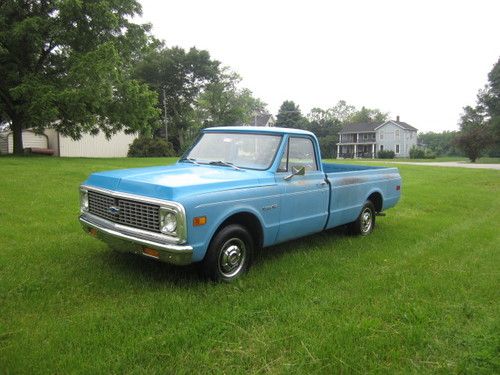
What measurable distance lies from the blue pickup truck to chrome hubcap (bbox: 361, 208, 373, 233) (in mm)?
617

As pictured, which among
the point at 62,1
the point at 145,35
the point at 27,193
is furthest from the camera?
the point at 145,35

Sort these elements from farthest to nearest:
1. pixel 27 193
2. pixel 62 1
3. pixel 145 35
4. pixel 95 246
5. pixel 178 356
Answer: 1. pixel 145 35
2. pixel 62 1
3. pixel 27 193
4. pixel 95 246
5. pixel 178 356

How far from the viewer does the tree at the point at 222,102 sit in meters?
54.8

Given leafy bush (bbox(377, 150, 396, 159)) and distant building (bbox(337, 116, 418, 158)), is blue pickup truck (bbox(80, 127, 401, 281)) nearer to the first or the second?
leafy bush (bbox(377, 150, 396, 159))

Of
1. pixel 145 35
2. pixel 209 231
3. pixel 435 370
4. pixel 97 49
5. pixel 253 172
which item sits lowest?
pixel 435 370

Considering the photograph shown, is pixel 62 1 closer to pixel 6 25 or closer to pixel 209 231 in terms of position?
pixel 6 25

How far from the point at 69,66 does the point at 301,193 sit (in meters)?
23.8

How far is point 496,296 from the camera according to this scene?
4.81 meters

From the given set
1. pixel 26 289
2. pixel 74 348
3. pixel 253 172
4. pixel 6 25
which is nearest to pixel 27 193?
pixel 26 289

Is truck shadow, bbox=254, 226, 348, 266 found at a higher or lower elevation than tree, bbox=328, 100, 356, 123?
lower

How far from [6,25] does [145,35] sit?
27.5 ft

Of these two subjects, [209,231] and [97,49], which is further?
[97,49]

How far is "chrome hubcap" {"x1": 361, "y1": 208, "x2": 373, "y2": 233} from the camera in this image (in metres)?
7.55

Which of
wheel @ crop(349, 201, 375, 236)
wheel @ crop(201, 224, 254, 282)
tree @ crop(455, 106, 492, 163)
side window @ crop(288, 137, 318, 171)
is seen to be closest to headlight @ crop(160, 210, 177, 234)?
wheel @ crop(201, 224, 254, 282)
